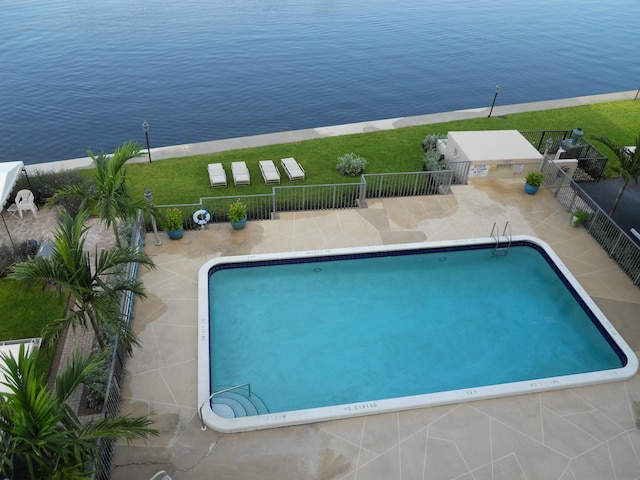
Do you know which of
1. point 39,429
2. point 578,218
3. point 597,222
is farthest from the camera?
point 578,218

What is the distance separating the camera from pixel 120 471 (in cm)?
911

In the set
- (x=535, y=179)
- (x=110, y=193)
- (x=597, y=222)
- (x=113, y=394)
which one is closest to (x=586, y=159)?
(x=535, y=179)

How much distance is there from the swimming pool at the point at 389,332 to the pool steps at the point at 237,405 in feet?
0.12

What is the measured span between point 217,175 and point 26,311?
8268 mm

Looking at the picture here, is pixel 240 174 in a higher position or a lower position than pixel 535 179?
lower

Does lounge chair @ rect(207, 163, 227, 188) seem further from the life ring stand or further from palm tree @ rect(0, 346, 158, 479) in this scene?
palm tree @ rect(0, 346, 158, 479)

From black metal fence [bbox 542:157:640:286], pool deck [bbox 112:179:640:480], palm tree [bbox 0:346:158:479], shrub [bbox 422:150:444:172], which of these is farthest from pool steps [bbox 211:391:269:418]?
shrub [bbox 422:150:444:172]

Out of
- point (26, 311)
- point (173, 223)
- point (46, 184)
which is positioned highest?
point (173, 223)

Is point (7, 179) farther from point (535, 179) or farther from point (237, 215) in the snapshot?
point (535, 179)

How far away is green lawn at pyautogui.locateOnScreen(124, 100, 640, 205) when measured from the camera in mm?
18969

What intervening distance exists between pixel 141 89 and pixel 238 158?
698 inches

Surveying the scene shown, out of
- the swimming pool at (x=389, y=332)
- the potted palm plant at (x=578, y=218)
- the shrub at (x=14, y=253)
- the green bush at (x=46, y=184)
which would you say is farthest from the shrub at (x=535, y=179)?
the shrub at (x=14, y=253)

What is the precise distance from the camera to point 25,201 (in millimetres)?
16859

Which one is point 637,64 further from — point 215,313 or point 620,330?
point 215,313
